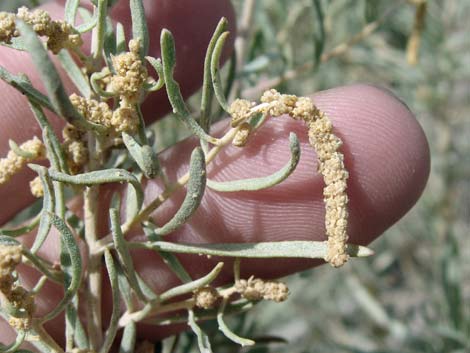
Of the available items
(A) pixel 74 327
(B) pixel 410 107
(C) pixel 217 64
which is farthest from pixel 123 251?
(B) pixel 410 107

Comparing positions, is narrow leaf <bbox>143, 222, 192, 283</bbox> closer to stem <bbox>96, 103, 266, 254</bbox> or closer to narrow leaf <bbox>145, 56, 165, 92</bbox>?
stem <bbox>96, 103, 266, 254</bbox>

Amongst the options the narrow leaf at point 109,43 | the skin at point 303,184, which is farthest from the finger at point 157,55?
the narrow leaf at point 109,43

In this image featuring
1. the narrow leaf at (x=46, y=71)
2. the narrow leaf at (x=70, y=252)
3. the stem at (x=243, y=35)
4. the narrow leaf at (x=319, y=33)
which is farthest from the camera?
the stem at (x=243, y=35)

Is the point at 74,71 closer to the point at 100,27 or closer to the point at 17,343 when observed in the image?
the point at 100,27

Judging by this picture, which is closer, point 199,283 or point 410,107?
point 199,283

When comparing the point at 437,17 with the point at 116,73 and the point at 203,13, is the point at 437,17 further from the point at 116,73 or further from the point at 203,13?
the point at 116,73

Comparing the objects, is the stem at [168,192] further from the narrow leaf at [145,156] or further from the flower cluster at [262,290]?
the flower cluster at [262,290]
